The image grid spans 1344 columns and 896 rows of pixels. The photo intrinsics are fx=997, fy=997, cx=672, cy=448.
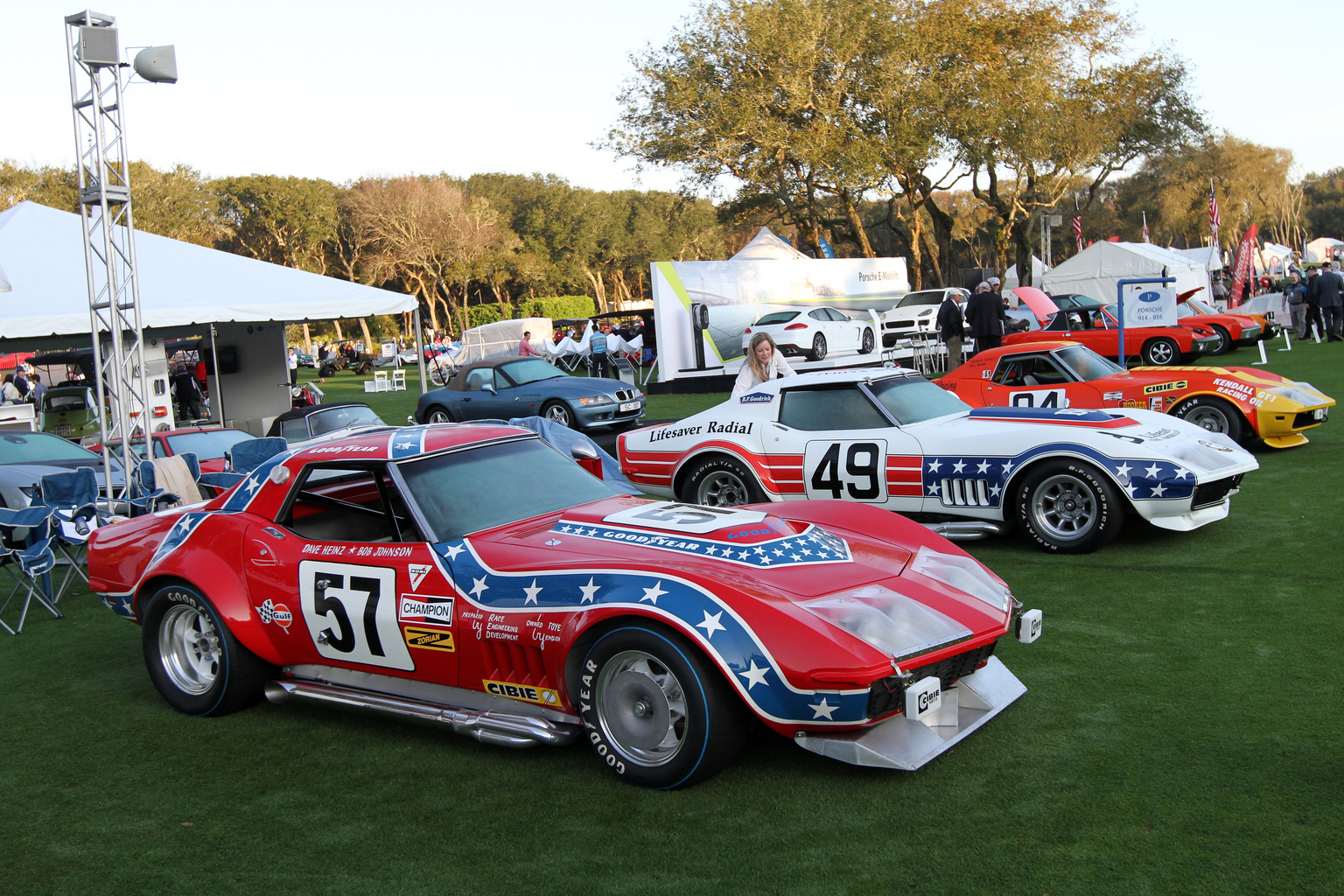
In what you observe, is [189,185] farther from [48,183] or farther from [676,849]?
[676,849]

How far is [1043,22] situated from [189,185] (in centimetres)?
4104

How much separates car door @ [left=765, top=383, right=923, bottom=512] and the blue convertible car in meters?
9.13

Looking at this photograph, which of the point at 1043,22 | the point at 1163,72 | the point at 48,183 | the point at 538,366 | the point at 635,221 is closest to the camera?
Result: the point at 538,366

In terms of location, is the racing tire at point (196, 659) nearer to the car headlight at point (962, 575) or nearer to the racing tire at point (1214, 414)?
the car headlight at point (962, 575)

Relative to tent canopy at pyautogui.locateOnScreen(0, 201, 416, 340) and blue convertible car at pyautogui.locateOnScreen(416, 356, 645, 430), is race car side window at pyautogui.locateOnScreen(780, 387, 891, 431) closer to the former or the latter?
blue convertible car at pyautogui.locateOnScreen(416, 356, 645, 430)

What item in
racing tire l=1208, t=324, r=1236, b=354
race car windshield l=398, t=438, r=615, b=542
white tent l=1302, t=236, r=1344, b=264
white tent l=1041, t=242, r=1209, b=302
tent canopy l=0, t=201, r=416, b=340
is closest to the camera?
race car windshield l=398, t=438, r=615, b=542

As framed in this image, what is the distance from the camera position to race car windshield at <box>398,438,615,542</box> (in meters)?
4.42

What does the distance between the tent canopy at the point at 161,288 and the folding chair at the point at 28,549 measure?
6.62 metres

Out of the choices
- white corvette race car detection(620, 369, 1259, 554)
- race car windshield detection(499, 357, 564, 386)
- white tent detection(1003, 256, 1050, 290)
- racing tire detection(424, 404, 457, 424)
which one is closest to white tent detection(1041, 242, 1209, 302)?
white tent detection(1003, 256, 1050, 290)

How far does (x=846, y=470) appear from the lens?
7566mm

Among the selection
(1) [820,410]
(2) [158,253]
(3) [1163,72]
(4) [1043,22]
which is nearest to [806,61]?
(4) [1043,22]

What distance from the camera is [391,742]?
443 cm

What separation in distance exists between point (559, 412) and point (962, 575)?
43.4 feet

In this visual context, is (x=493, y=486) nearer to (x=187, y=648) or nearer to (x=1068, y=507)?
(x=187, y=648)
